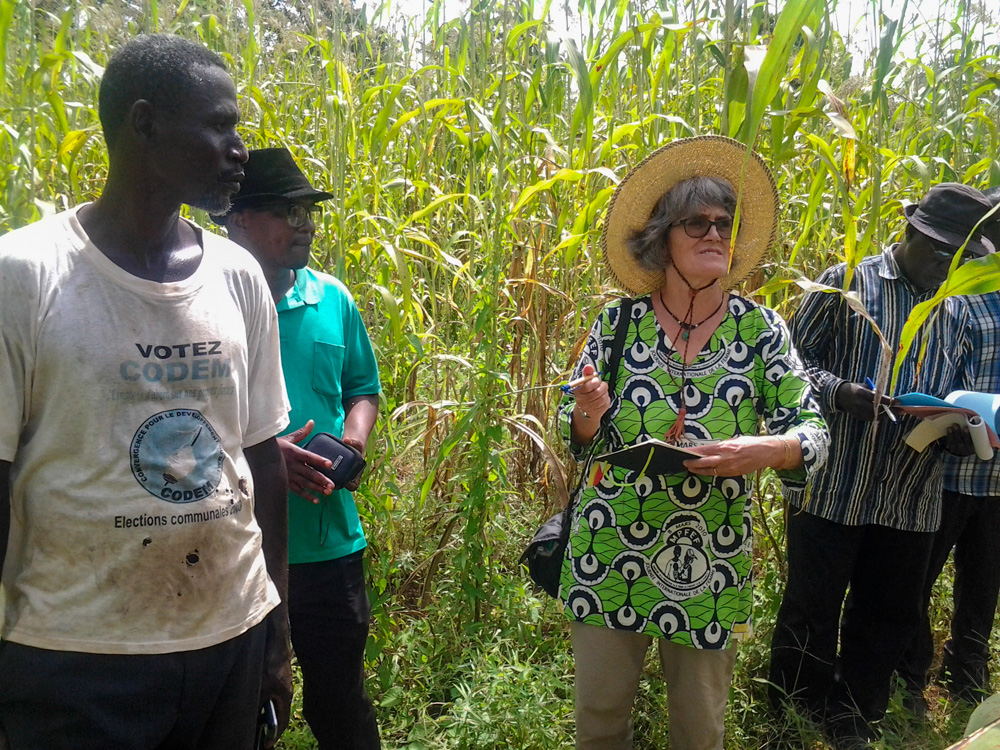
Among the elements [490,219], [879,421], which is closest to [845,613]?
[879,421]

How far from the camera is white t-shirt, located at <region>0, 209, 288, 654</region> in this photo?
1.19 m

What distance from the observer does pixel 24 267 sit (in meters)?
1.17

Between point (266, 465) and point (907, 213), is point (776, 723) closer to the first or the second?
point (907, 213)

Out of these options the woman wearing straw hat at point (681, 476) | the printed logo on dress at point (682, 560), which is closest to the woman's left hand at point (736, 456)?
the woman wearing straw hat at point (681, 476)

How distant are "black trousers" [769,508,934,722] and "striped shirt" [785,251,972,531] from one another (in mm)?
80

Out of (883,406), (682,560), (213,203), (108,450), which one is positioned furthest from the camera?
(883,406)

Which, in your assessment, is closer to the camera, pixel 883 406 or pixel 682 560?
pixel 682 560

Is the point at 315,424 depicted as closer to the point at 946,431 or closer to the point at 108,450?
the point at 108,450

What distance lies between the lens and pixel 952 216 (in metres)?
2.38

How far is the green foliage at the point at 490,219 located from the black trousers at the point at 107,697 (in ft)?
3.03

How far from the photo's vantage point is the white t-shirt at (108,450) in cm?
119

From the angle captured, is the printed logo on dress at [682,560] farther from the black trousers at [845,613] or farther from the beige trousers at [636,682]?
the black trousers at [845,613]

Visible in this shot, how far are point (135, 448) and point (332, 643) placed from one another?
1.01m

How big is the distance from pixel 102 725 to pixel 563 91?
267 centimetres
